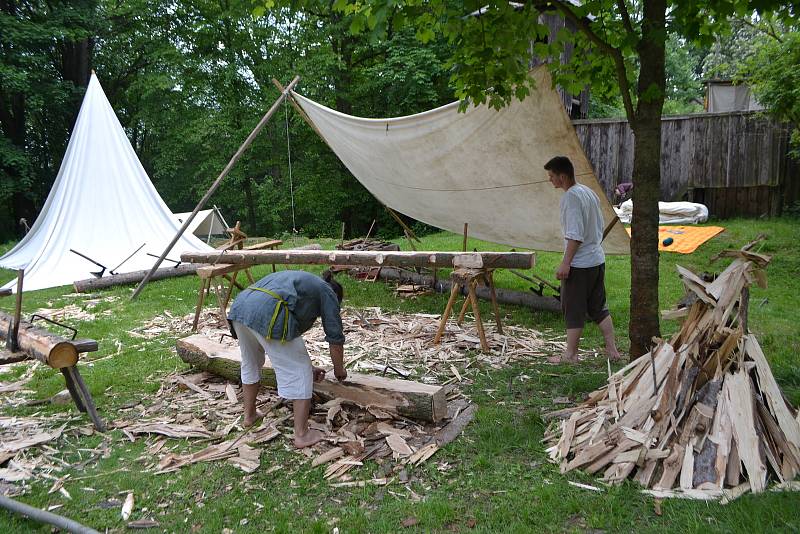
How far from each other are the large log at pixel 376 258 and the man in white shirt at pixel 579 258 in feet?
1.57

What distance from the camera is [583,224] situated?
4.73 metres

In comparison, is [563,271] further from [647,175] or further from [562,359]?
[647,175]

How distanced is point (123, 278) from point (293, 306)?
810 cm

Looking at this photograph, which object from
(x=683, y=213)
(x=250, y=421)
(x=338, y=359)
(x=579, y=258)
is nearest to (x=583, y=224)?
(x=579, y=258)

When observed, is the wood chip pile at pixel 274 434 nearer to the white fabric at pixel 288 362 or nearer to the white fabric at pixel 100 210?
the white fabric at pixel 288 362

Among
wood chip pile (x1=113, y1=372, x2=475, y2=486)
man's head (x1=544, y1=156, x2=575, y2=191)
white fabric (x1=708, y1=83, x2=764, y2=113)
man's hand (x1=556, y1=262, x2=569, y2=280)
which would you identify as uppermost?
white fabric (x1=708, y1=83, x2=764, y2=113)

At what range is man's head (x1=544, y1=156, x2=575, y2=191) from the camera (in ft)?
15.5

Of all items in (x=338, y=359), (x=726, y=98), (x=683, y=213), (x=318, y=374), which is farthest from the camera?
(x=726, y=98)

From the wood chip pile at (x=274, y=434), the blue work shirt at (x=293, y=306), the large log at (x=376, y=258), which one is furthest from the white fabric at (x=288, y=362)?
the large log at (x=376, y=258)

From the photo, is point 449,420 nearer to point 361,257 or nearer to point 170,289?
point 361,257

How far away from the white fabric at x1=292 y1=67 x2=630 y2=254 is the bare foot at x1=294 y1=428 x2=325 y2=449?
349cm

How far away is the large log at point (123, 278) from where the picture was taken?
9820 mm

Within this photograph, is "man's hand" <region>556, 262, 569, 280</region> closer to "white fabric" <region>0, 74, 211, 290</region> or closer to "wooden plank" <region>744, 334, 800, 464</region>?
"wooden plank" <region>744, 334, 800, 464</region>

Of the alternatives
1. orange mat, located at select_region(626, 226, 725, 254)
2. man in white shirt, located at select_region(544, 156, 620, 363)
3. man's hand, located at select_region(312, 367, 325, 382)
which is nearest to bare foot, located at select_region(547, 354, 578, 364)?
man in white shirt, located at select_region(544, 156, 620, 363)
